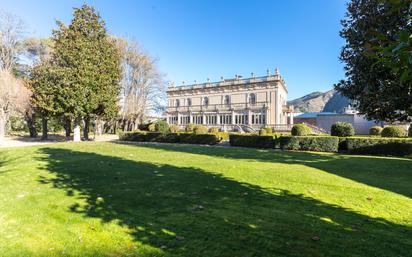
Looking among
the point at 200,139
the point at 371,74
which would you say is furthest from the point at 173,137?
the point at 371,74

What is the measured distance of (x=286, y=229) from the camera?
3.39 metres

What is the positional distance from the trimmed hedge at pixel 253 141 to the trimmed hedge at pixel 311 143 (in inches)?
47.2

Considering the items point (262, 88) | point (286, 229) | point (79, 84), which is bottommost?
point (286, 229)

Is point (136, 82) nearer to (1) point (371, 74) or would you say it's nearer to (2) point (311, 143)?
(2) point (311, 143)

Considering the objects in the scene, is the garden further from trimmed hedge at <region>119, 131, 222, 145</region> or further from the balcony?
the balcony

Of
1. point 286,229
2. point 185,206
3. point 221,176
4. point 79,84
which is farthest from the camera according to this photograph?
point 79,84

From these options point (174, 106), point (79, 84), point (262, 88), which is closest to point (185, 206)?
point (79, 84)

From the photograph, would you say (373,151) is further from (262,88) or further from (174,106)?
(174,106)

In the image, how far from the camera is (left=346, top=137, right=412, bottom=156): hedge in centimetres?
1425

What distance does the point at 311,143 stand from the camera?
17.1 m

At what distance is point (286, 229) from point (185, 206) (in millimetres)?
1778

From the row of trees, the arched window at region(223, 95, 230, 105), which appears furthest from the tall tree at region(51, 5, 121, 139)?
the arched window at region(223, 95, 230, 105)

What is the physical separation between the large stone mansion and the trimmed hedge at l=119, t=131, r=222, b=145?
817 inches

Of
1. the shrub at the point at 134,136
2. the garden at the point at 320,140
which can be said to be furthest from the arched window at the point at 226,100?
the shrub at the point at 134,136
